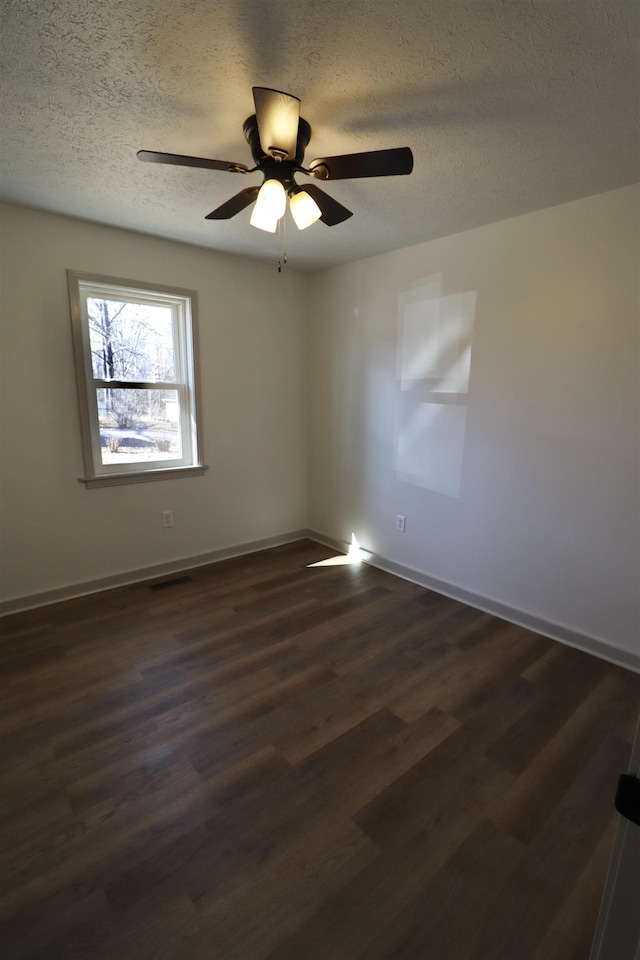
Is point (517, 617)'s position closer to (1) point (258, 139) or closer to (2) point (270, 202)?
(2) point (270, 202)

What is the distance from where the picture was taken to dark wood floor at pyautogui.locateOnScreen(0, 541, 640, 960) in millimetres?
1156

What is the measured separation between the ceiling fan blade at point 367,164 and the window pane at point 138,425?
2.14 m

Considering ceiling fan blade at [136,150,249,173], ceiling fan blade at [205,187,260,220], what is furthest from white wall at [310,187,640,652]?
ceiling fan blade at [136,150,249,173]

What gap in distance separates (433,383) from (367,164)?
5.65 ft

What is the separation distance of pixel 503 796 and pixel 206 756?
115 centimetres

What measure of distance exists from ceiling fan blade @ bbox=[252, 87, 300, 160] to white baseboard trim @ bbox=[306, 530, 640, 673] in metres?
2.71

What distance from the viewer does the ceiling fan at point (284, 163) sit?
1323 millimetres

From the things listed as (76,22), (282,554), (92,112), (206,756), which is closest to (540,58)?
(76,22)

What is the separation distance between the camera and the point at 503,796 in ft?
5.03

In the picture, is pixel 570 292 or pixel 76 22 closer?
pixel 76 22

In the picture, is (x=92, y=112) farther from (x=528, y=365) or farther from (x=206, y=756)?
(x=206, y=756)

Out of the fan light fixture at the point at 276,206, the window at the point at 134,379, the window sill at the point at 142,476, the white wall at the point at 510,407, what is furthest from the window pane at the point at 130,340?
the fan light fixture at the point at 276,206

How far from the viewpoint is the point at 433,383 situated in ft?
9.77

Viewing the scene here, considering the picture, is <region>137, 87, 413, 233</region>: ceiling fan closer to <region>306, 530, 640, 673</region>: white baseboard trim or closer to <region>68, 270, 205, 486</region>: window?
<region>68, 270, 205, 486</region>: window
